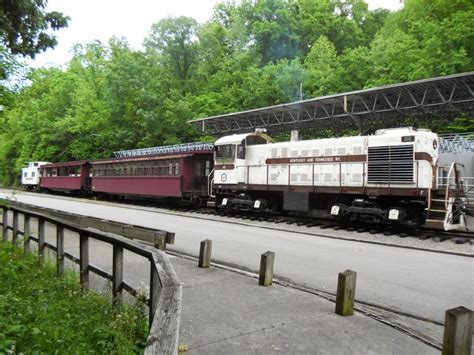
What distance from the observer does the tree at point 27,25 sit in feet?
37.6

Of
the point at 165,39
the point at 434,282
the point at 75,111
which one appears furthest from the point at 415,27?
the point at 75,111

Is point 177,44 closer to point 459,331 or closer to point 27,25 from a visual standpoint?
point 27,25

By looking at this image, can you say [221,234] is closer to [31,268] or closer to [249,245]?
[249,245]

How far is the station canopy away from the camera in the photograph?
1820cm

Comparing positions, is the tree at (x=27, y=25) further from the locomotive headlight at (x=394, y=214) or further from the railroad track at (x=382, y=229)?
the locomotive headlight at (x=394, y=214)

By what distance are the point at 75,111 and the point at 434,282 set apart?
52.2m

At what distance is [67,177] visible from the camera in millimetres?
37219

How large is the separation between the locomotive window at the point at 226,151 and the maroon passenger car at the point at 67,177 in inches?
709

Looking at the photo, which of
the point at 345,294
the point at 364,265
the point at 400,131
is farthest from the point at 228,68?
the point at 345,294

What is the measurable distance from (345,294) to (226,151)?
50.0 feet

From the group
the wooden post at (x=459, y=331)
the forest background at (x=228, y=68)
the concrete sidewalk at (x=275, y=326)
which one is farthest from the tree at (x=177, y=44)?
the wooden post at (x=459, y=331)

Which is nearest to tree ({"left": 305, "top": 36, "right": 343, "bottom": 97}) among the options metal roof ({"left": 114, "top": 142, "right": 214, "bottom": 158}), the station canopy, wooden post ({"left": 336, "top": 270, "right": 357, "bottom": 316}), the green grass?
the station canopy

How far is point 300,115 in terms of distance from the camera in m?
25.0

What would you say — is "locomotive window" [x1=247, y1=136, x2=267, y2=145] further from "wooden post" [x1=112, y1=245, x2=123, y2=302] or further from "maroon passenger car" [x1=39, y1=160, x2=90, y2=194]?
"maroon passenger car" [x1=39, y1=160, x2=90, y2=194]
